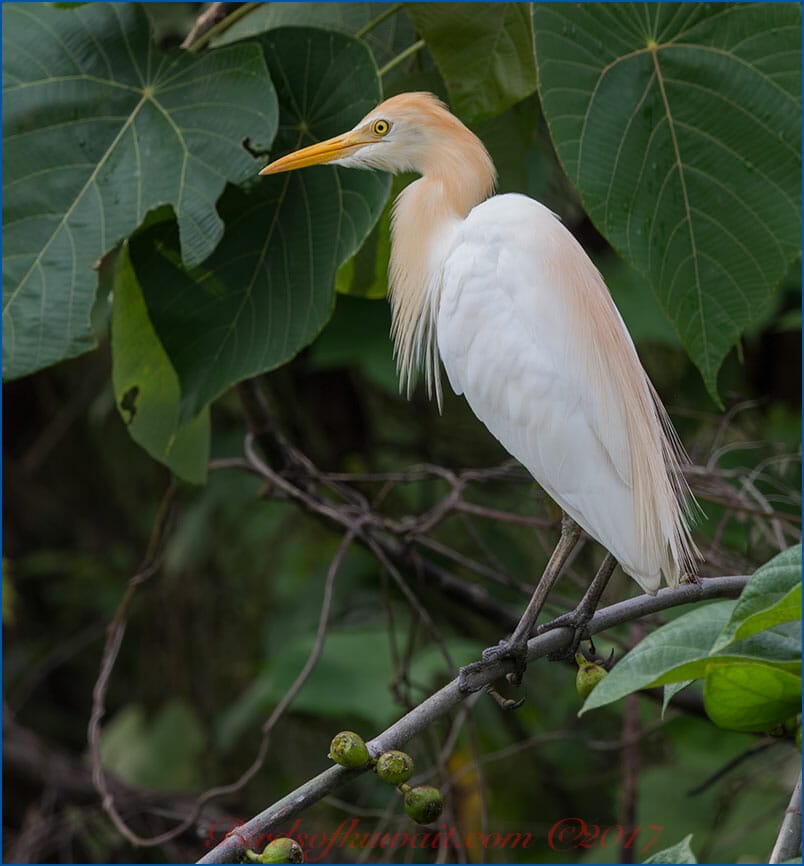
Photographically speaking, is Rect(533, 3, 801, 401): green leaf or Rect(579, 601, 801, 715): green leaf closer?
Rect(579, 601, 801, 715): green leaf

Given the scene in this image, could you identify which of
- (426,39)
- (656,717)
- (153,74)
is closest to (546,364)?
(426,39)

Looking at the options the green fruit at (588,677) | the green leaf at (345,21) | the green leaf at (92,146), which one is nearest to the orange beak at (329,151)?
the green leaf at (92,146)

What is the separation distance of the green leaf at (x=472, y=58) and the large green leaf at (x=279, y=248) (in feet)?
0.25

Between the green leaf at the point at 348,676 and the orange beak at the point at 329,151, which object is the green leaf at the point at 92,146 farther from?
the green leaf at the point at 348,676

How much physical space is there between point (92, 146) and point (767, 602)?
30.9 inches

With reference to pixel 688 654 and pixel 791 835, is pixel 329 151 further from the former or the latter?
pixel 791 835

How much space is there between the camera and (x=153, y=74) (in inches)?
42.5

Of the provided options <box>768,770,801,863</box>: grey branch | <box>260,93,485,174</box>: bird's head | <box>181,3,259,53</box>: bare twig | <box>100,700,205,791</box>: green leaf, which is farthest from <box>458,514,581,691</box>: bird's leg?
<box>100,700,205,791</box>: green leaf

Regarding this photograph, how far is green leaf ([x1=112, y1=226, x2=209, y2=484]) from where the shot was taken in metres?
1.11

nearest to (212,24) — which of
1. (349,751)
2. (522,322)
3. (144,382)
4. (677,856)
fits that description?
(144,382)

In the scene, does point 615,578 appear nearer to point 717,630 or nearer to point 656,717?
point 656,717

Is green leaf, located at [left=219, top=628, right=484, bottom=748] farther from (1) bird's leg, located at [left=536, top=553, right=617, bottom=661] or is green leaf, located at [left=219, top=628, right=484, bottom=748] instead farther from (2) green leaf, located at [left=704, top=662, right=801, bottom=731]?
(2) green leaf, located at [left=704, top=662, right=801, bottom=731]

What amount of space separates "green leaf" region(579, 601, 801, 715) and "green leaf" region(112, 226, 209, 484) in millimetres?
589

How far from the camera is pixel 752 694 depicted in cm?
60
